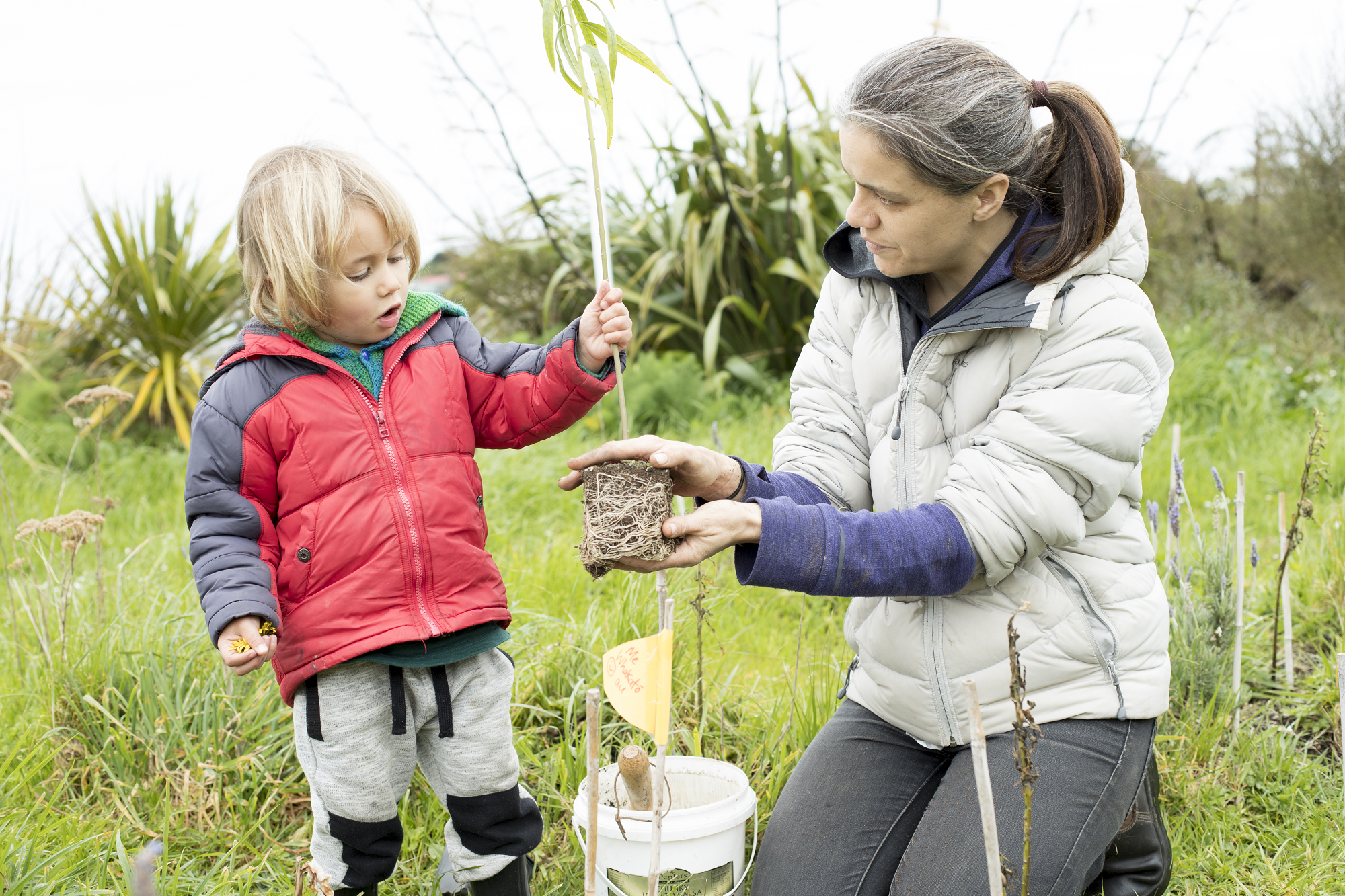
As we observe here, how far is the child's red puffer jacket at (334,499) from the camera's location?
66.0 inches

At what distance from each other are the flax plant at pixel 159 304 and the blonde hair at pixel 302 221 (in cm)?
431

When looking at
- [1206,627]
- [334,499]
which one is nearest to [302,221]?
[334,499]

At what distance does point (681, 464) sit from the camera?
167cm

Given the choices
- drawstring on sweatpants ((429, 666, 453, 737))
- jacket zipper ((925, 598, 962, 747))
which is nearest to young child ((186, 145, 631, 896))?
drawstring on sweatpants ((429, 666, 453, 737))

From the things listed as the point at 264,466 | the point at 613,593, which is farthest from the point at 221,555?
the point at 613,593

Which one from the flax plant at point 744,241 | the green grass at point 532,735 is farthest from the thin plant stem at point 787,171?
the green grass at point 532,735

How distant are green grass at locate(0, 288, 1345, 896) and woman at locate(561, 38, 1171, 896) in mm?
353

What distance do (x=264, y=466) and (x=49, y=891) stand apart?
2.76 ft

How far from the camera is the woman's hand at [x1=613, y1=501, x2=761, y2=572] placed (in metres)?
1.52

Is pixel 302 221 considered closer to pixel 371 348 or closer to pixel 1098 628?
pixel 371 348

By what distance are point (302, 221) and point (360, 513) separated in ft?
1.67

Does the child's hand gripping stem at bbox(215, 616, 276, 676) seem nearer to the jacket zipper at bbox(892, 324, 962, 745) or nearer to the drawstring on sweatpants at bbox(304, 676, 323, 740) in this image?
the drawstring on sweatpants at bbox(304, 676, 323, 740)

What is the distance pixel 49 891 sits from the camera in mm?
1715

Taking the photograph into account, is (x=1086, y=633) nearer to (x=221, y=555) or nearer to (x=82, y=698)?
(x=221, y=555)
